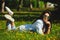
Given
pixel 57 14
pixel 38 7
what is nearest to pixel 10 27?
pixel 57 14

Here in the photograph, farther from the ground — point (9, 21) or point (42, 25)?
point (42, 25)

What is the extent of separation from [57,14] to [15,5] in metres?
27.5

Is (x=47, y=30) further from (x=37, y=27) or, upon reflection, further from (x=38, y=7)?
(x=38, y=7)

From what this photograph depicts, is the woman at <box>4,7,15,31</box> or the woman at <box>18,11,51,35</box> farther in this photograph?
the woman at <box>4,7,15,31</box>

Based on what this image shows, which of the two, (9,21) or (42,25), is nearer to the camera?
(42,25)

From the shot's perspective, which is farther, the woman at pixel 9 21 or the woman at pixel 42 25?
the woman at pixel 9 21

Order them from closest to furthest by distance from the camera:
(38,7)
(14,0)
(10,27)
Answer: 1. (10,27)
2. (14,0)
3. (38,7)

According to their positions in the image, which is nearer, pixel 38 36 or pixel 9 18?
pixel 38 36

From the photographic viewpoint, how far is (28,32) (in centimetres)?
1220

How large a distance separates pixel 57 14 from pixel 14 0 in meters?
26.9

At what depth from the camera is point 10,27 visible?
13383 mm

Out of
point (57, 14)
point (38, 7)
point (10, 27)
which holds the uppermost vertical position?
point (10, 27)

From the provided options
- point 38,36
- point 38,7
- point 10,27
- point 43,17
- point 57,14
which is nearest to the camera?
point 38,36

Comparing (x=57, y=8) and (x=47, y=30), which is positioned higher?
(x=47, y=30)
